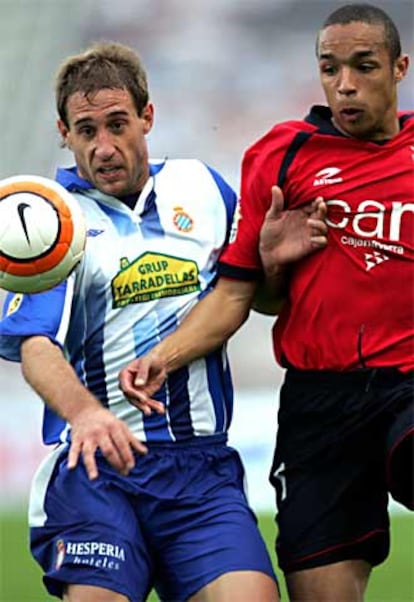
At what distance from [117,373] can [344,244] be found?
904mm

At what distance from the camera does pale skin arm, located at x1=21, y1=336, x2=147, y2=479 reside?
159 inches

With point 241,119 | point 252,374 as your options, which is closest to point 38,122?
point 241,119

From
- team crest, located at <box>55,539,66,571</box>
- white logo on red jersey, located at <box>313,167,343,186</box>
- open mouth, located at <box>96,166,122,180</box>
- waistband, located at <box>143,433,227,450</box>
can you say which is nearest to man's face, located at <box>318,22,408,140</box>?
white logo on red jersey, located at <box>313,167,343,186</box>

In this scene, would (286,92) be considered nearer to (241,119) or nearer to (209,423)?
(241,119)

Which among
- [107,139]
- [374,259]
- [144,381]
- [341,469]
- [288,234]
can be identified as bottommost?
[341,469]

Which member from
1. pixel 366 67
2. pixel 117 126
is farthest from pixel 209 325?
pixel 366 67

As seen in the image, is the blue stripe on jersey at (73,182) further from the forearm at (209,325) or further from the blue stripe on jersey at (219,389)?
the blue stripe on jersey at (219,389)

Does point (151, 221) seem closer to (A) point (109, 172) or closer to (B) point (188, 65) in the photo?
(A) point (109, 172)

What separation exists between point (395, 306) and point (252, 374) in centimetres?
900

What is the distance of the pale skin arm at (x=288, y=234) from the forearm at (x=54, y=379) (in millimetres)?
790

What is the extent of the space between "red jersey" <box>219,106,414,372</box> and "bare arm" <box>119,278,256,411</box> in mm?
85

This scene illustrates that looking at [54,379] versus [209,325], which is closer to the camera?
[54,379]

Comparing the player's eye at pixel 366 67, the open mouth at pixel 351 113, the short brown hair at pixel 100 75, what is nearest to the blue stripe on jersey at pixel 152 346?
the short brown hair at pixel 100 75

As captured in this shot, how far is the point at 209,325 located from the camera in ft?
15.3
